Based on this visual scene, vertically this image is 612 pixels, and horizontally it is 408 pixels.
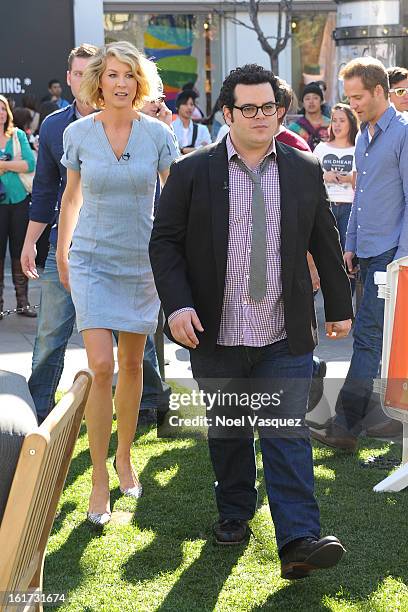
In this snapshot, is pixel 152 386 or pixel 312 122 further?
pixel 312 122

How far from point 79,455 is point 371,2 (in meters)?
6.91

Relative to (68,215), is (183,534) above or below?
below

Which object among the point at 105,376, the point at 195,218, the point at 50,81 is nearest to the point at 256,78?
the point at 195,218

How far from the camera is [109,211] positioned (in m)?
5.25

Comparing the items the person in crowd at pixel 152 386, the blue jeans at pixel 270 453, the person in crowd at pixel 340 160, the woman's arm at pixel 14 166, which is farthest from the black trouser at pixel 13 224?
the blue jeans at pixel 270 453

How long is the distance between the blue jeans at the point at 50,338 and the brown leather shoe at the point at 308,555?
2.55 m

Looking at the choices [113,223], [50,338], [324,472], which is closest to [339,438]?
[324,472]

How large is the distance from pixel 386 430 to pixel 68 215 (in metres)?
2.46

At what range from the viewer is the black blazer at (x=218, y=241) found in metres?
4.49

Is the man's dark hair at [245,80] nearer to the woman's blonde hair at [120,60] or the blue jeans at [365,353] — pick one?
the woman's blonde hair at [120,60]

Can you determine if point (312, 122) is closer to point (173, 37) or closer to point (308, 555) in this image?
point (308, 555)

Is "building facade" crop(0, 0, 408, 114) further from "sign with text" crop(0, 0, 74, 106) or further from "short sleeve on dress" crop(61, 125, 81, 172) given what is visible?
"short sleeve on dress" crop(61, 125, 81, 172)

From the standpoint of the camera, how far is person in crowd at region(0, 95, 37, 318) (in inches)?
430

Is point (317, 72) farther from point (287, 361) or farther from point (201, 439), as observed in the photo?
point (287, 361)
